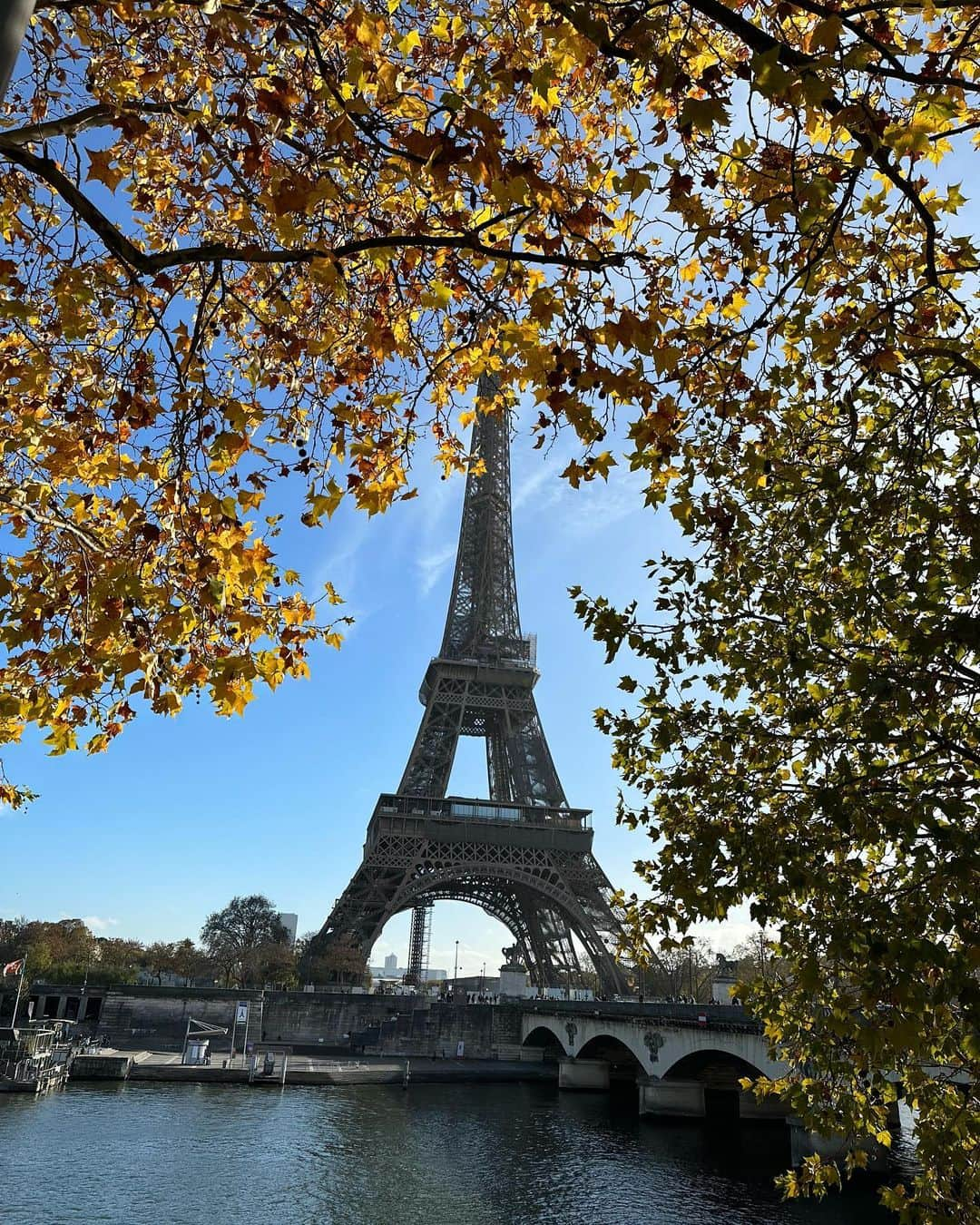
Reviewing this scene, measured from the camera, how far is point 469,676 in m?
61.7

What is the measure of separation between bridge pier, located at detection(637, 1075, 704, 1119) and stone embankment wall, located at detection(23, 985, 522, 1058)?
1990cm

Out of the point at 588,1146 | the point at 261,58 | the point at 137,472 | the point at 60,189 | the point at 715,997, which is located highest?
the point at 261,58

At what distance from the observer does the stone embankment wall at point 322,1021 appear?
175 feet

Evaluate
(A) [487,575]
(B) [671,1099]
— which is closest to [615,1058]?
(B) [671,1099]

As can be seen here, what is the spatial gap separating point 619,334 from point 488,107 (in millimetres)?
1857

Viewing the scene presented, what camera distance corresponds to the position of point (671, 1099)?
36.4 metres

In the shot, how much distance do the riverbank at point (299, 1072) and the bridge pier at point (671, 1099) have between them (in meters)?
12.1

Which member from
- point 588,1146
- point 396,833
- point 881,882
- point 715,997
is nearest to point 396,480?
point 881,882

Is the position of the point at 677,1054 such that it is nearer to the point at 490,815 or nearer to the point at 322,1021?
the point at 490,815

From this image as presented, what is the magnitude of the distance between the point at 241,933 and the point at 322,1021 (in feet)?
129

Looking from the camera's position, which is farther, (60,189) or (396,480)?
(396,480)

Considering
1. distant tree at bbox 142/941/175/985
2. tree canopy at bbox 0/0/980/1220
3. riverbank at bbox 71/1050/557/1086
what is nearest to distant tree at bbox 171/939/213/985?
distant tree at bbox 142/941/175/985

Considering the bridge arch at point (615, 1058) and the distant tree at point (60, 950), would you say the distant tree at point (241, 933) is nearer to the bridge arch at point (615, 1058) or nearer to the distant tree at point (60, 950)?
the distant tree at point (60, 950)

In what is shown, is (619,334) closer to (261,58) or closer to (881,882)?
(261,58)
